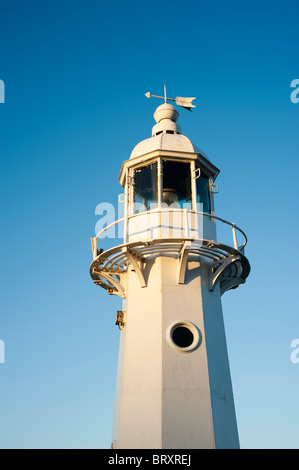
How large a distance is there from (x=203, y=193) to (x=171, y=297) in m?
4.40

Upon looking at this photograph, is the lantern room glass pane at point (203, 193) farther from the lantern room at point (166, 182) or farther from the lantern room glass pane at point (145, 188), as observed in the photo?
the lantern room glass pane at point (145, 188)

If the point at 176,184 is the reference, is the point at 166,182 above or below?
above

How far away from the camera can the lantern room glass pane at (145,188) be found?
18438 millimetres

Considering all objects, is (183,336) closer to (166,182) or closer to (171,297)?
(171,297)

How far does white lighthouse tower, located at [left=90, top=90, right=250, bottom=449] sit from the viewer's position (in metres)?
15.2

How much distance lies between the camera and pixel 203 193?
62.9ft

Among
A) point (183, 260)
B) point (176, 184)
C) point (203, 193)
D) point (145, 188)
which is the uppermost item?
point (176, 184)

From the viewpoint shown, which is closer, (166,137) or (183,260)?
(183,260)

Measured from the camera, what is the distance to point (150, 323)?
1659 cm

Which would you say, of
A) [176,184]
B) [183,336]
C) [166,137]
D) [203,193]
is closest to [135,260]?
[183,336]

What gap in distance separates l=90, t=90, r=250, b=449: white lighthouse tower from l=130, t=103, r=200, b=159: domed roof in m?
0.06
